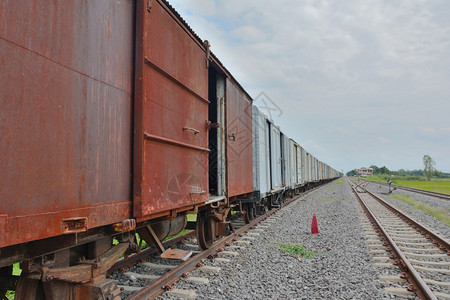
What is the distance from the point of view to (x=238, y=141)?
649 cm

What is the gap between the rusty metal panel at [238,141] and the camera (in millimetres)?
5828

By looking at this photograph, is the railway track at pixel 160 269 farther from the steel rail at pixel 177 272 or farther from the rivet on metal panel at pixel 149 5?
the rivet on metal panel at pixel 149 5

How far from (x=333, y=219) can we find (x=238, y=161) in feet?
17.1

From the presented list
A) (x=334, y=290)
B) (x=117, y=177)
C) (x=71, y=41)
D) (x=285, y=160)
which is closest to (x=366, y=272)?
(x=334, y=290)

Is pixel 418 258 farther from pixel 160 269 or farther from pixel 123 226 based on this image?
pixel 123 226

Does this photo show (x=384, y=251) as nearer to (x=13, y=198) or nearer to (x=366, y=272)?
(x=366, y=272)

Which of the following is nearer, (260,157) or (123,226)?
(123,226)

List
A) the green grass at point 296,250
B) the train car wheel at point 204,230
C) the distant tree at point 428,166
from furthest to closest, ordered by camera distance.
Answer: the distant tree at point 428,166 < the green grass at point 296,250 < the train car wheel at point 204,230

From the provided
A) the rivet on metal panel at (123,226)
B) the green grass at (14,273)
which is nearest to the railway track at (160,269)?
the rivet on metal panel at (123,226)

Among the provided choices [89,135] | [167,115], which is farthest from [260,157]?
[89,135]

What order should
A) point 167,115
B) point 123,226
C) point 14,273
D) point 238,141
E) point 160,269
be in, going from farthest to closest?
point 238,141 < point 14,273 < point 160,269 < point 167,115 < point 123,226

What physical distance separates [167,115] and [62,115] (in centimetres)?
138

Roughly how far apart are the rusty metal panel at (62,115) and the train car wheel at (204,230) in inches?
105

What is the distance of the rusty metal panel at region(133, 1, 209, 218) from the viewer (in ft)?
9.11
